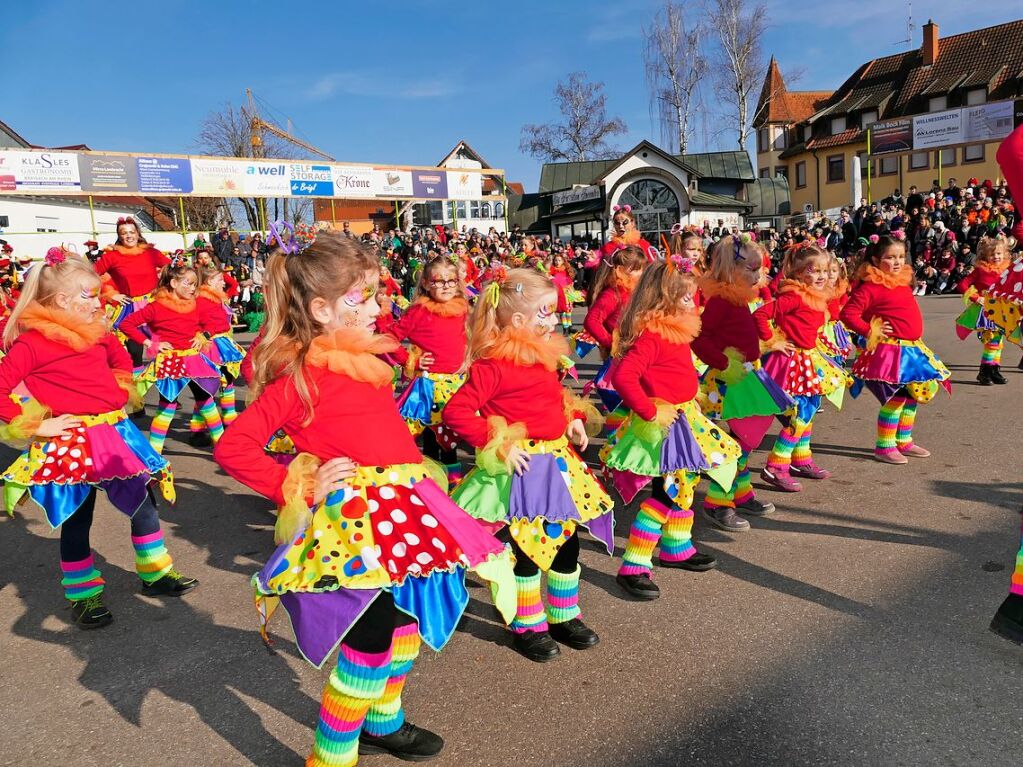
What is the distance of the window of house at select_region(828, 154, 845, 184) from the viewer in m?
48.6

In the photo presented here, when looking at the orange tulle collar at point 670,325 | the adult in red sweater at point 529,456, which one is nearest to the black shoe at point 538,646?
the adult in red sweater at point 529,456

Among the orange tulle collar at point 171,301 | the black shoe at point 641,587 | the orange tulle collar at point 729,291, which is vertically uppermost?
the orange tulle collar at point 171,301

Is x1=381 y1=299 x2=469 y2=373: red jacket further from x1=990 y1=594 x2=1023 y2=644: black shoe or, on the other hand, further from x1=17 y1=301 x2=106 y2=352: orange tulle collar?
x1=990 y1=594 x2=1023 y2=644: black shoe

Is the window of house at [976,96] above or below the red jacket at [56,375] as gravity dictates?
above

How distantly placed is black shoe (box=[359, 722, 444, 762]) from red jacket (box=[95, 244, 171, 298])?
6.96m

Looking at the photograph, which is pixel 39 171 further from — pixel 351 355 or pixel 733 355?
pixel 351 355

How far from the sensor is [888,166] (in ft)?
151

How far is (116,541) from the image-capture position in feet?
17.1

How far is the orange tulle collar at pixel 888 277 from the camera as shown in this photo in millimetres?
5852

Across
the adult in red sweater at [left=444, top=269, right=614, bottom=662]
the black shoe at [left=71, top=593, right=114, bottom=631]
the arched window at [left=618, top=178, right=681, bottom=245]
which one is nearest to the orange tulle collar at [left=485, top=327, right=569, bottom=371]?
the adult in red sweater at [left=444, top=269, right=614, bottom=662]

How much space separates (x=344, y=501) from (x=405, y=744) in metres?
1.01

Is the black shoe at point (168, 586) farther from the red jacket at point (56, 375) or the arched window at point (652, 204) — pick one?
the arched window at point (652, 204)

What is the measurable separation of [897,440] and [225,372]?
6.28m

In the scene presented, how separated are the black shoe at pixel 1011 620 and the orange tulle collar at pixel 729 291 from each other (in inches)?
99.5
